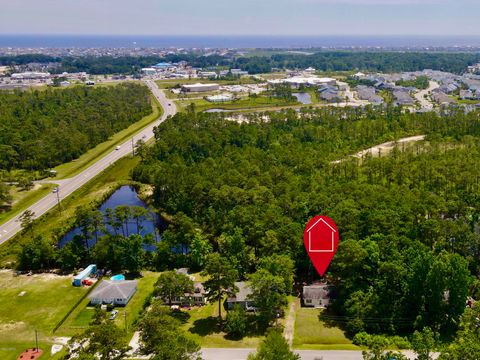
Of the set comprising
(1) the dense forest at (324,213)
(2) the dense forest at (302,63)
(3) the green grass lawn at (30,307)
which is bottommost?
(3) the green grass lawn at (30,307)

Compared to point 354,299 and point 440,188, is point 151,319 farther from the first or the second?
point 440,188

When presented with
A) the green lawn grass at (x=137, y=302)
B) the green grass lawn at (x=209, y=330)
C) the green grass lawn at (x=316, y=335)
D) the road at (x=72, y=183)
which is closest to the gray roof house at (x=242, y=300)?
the green grass lawn at (x=209, y=330)

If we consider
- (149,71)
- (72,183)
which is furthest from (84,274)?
(149,71)

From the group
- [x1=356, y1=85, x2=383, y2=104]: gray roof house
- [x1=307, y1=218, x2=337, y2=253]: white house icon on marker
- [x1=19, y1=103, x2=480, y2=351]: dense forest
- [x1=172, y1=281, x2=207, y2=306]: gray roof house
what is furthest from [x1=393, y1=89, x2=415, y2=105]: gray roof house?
[x1=172, y1=281, x2=207, y2=306]: gray roof house

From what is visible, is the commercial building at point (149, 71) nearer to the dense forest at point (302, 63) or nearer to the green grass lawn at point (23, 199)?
the dense forest at point (302, 63)

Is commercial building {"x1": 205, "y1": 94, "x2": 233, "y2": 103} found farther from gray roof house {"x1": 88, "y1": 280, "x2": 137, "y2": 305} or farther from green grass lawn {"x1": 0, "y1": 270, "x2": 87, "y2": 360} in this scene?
gray roof house {"x1": 88, "y1": 280, "x2": 137, "y2": 305}

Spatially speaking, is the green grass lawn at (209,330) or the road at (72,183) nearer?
the green grass lawn at (209,330)
